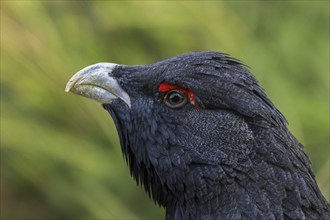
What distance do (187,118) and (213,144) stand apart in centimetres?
23

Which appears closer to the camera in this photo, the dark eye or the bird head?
the bird head

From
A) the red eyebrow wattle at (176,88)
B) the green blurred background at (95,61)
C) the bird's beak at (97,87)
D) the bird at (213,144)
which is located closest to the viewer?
the bird at (213,144)

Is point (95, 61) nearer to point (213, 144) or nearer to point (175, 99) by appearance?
point (175, 99)

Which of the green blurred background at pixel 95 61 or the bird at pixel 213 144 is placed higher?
the green blurred background at pixel 95 61

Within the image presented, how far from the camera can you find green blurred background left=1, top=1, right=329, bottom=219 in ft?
25.9

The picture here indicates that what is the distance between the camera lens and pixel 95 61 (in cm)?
789

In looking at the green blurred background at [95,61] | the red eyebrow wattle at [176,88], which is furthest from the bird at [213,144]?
the green blurred background at [95,61]

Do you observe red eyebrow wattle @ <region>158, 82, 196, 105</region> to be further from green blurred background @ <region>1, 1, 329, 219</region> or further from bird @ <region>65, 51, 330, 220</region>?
green blurred background @ <region>1, 1, 329, 219</region>

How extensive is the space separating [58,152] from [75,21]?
141 centimetres

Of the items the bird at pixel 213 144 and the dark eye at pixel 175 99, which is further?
the dark eye at pixel 175 99

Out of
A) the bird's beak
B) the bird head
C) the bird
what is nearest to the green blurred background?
the bird's beak

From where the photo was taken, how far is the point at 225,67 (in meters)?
Answer: 4.77

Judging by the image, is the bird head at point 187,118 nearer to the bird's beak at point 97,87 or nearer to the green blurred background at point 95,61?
the bird's beak at point 97,87

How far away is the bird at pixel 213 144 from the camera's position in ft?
15.1
